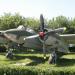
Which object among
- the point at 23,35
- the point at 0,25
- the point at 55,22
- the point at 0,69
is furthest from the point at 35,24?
the point at 0,69

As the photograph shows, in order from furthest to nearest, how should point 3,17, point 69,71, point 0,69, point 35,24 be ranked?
point 35,24
point 3,17
point 0,69
point 69,71

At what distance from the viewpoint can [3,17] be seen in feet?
272

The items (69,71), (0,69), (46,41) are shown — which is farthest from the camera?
(46,41)

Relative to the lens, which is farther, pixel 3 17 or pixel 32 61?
pixel 3 17

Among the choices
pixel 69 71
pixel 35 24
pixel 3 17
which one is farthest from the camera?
pixel 35 24

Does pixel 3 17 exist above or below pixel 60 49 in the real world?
above

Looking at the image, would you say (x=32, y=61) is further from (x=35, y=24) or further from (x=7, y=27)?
(x=35, y=24)

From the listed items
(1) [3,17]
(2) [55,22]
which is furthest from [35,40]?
(2) [55,22]

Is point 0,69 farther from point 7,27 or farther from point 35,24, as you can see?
point 35,24

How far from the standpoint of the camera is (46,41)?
1371 inches

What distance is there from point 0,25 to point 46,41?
4232 cm

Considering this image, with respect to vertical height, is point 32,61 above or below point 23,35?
below

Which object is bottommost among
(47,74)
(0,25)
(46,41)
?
(47,74)

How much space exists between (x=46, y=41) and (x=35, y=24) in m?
55.0
